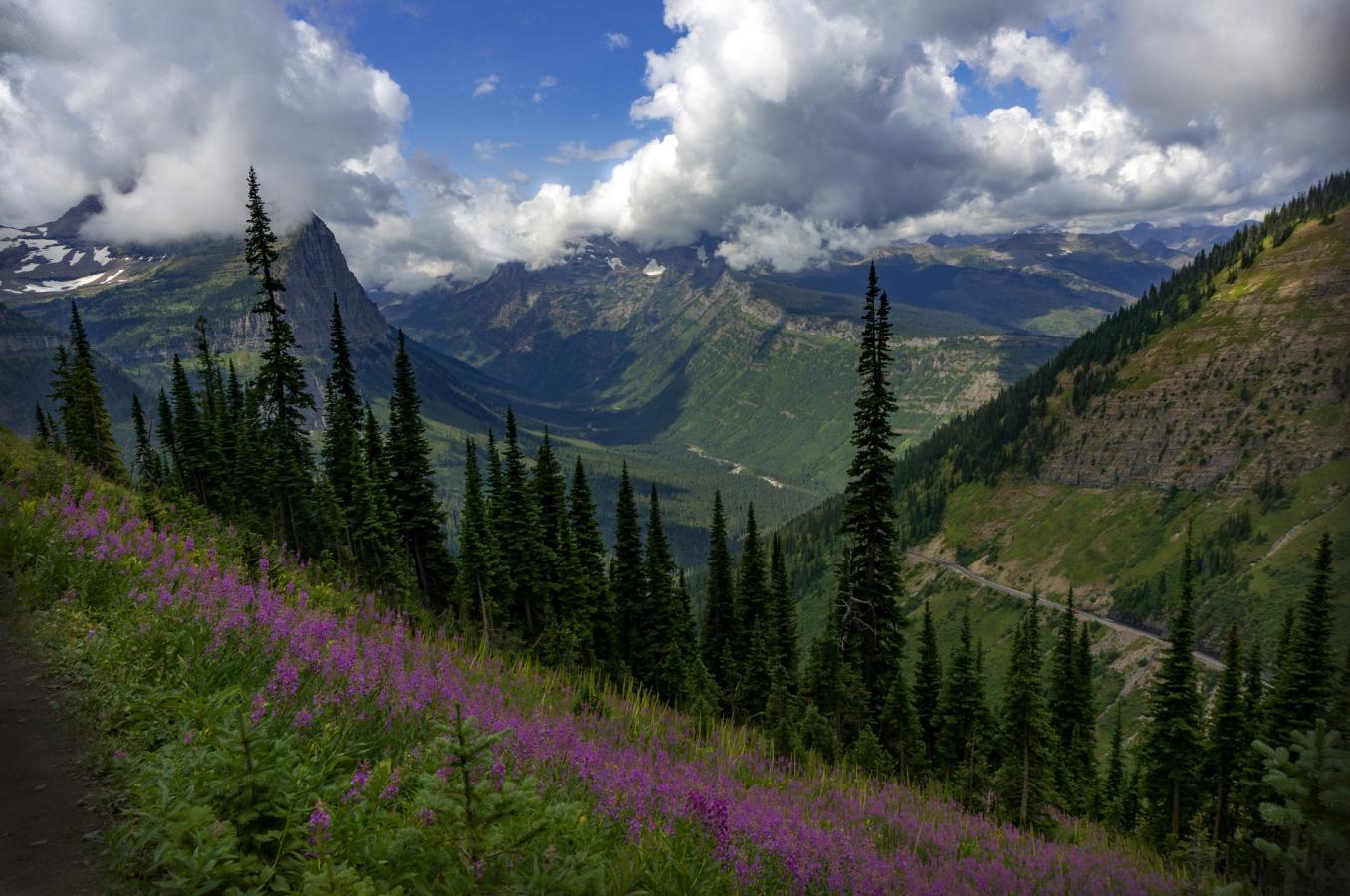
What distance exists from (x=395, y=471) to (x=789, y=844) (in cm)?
4616

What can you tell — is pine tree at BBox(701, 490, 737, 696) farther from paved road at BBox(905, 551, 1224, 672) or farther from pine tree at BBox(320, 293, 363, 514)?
paved road at BBox(905, 551, 1224, 672)

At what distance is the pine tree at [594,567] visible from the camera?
49.1 m

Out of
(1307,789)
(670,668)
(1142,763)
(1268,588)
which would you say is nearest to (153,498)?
(1307,789)

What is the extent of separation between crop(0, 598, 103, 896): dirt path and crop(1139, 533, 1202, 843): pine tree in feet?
184

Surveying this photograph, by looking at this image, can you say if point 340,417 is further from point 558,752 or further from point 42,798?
point 42,798

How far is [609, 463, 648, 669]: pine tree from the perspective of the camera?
52.0 m

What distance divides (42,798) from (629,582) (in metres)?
49.1

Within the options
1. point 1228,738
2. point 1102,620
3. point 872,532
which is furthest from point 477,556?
point 1102,620

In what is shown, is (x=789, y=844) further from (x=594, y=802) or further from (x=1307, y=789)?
(x=1307, y=789)

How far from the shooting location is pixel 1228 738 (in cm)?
4278

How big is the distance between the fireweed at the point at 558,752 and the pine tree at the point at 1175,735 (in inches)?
1748

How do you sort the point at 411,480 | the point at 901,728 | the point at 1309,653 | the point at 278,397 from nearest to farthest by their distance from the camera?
1. the point at 901,728
2. the point at 1309,653
3. the point at 278,397
4. the point at 411,480

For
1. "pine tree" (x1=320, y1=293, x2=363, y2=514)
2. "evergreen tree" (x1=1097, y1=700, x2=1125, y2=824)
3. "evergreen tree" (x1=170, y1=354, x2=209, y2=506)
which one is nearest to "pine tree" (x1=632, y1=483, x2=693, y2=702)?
"pine tree" (x1=320, y1=293, x2=363, y2=514)

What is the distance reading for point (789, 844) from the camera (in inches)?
222
